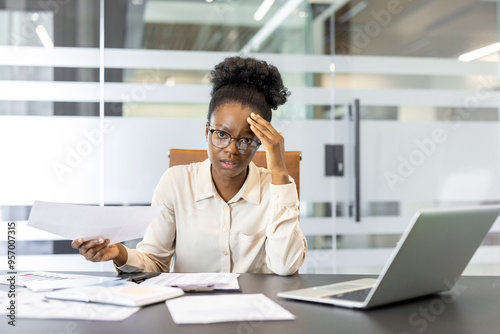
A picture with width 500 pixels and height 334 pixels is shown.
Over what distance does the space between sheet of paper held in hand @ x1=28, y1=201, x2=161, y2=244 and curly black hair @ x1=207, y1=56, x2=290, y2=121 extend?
0.60m

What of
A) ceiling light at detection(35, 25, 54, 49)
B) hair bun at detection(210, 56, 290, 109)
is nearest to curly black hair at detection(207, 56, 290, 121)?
hair bun at detection(210, 56, 290, 109)

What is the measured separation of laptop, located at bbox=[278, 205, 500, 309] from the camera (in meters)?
0.88

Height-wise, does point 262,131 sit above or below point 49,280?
above

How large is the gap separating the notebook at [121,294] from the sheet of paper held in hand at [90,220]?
14 centimetres

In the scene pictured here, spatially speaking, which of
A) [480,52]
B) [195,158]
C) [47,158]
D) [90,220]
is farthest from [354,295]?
[480,52]

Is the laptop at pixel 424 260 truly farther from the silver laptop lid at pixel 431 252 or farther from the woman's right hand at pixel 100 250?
the woman's right hand at pixel 100 250

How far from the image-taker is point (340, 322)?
0.87 m

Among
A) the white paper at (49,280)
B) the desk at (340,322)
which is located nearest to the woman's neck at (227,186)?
the white paper at (49,280)

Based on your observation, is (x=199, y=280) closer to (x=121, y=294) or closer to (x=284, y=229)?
(x=121, y=294)

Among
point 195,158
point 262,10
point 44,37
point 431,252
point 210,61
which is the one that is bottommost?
point 431,252

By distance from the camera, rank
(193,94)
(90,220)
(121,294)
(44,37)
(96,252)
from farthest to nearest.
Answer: (193,94) < (44,37) < (96,252) < (90,220) < (121,294)

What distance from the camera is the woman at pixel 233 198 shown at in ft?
5.08

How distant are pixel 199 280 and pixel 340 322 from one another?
0.44m

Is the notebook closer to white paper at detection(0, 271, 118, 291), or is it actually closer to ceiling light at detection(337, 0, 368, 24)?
white paper at detection(0, 271, 118, 291)
